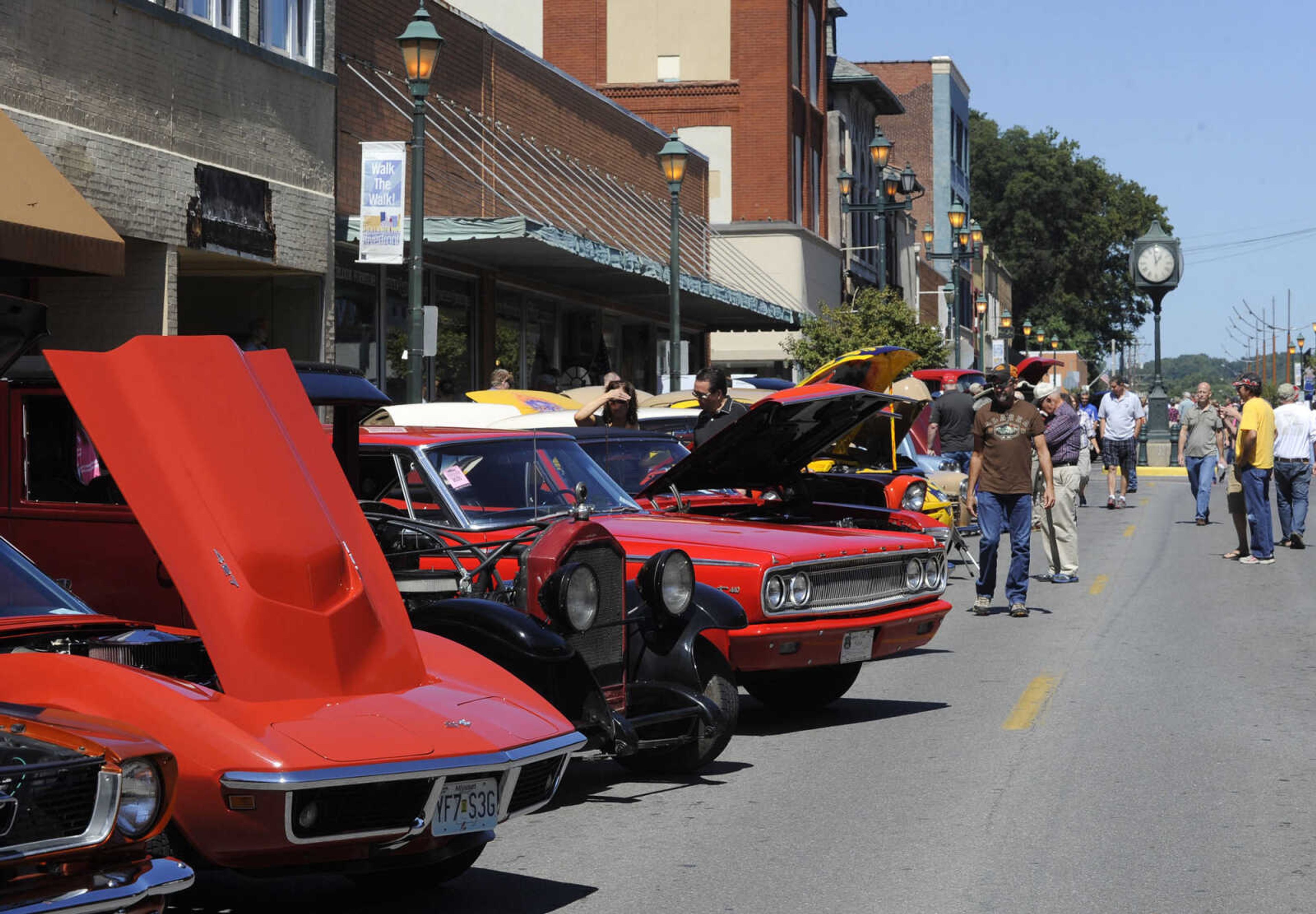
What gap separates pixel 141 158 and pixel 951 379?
17.2 meters

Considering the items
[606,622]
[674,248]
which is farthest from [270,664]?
[674,248]

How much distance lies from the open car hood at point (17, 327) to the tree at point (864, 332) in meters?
33.9

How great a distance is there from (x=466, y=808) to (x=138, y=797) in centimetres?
121

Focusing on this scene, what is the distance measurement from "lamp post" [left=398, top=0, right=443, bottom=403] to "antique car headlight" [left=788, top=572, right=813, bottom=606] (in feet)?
27.7

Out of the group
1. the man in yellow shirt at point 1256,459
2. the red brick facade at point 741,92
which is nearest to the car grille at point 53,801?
the man in yellow shirt at point 1256,459

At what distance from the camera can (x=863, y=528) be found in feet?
36.8

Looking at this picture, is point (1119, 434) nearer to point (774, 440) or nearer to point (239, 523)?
point (774, 440)

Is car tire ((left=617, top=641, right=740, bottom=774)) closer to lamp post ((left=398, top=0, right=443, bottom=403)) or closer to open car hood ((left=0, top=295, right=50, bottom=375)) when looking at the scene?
open car hood ((left=0, top=295, right=50, bottom=375))

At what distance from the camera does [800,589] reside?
884 cm

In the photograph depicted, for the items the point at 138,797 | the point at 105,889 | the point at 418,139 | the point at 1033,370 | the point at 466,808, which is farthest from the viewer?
the point at 418,139

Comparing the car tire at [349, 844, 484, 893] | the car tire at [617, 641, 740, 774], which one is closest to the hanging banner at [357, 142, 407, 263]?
the car tire at [617, 641, 740, 774]

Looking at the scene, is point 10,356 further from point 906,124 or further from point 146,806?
point 906,124

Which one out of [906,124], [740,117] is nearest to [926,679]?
[740,117]

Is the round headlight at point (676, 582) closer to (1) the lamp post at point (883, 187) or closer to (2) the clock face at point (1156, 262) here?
(1) the lamp post at point (883, 187)
